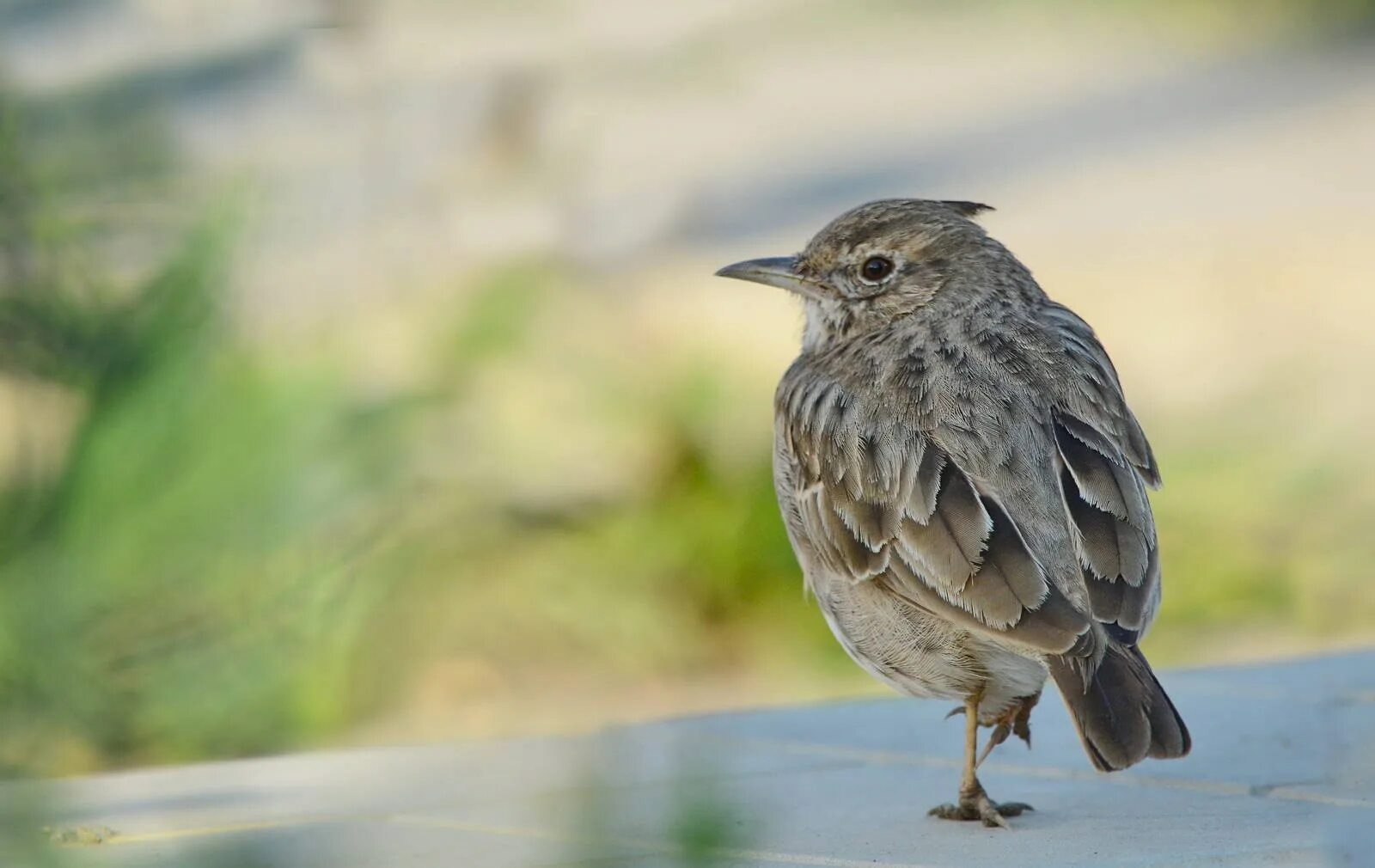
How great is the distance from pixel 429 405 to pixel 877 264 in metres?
3.25

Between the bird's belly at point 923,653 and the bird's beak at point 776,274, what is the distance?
3.34 ft

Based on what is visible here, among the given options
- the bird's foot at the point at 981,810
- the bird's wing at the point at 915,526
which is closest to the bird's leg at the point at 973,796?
the bird's foot at the point at 981,810

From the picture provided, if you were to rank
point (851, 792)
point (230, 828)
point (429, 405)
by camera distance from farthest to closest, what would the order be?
point (429, 405) → point (851, 792) → point (230, 828)

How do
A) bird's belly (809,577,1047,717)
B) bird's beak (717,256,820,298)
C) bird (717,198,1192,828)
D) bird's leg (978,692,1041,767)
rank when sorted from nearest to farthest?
bird (717,198,1192,828)
bird's belly (809,577,1047,717)
bird's leg (978,692,1041,767)
bird's beak (717,256,820,298)

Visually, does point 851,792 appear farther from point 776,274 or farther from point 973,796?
point 776,274

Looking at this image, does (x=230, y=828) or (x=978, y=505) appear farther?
(x=230, y=828)

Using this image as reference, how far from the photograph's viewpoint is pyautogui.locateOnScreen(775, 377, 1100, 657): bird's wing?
394 cm

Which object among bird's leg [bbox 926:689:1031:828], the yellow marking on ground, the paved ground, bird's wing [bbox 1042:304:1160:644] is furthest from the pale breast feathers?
the yellow marking on ground

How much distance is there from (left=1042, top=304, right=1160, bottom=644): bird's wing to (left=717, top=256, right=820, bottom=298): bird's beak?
74 centimetres

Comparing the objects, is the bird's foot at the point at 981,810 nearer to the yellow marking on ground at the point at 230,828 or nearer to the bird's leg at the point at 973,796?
the bird's leg at the point at 973,796

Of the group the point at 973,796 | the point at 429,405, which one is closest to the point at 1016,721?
the point at 973,796

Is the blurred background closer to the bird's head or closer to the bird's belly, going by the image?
the bird's head

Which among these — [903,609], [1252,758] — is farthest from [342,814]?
[1252,758]

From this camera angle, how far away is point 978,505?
4129 millimetres
